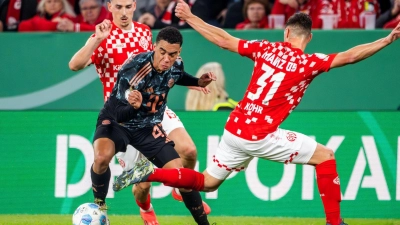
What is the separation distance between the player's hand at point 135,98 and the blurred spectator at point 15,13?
5.50 m

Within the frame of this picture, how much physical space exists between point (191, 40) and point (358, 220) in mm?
3619

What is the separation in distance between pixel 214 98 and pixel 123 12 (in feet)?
9.10

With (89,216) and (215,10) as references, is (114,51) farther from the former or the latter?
(215,10)

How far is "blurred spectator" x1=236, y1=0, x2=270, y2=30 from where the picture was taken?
1216cm

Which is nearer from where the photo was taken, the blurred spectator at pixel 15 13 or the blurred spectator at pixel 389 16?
the blurred spectator at pixel 389 16

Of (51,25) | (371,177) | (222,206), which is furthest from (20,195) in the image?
(371,177)

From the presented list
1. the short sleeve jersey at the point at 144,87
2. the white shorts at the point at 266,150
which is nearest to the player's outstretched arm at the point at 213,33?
the short sleeve jersey at the point at 144,87

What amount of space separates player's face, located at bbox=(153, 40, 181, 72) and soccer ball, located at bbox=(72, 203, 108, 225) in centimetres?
138

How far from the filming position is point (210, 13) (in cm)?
1262

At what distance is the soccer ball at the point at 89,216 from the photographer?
7.97 meters

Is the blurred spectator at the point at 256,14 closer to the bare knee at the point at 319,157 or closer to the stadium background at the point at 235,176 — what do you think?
the stadium background at the point at 235,176

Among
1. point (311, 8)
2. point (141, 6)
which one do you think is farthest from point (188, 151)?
point (141, 6)

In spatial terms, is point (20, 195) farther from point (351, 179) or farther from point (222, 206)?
point (351, 179)

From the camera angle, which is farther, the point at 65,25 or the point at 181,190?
the point at 65,25
